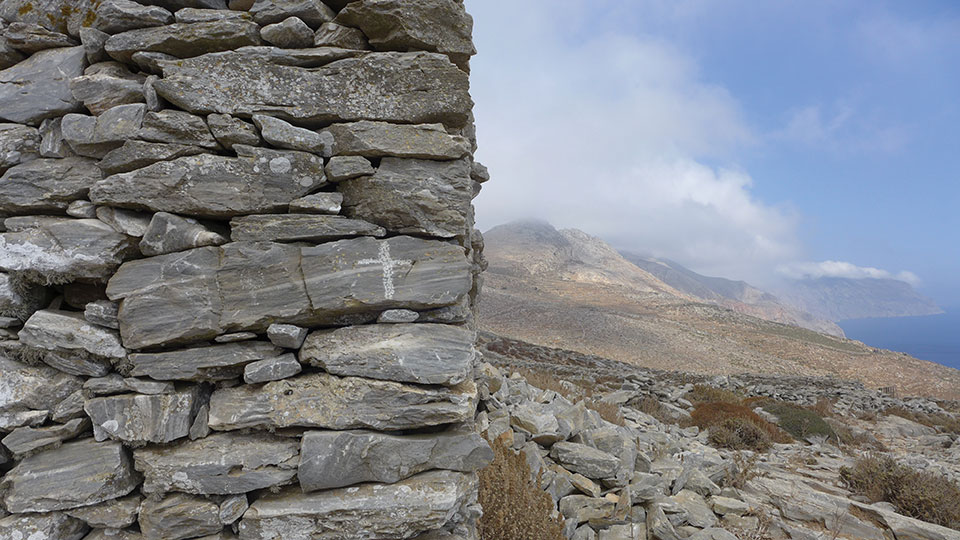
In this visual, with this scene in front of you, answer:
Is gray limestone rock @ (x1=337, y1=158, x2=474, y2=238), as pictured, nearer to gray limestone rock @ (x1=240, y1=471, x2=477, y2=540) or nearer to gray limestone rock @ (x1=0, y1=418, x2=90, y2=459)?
gray limestone rock @ (x1=240, y1=471, x2=477, y2=540)

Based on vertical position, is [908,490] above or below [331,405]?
below

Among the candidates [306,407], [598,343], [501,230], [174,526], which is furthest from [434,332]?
[501,230]

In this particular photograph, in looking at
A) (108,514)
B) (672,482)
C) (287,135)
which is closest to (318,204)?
(287,135)

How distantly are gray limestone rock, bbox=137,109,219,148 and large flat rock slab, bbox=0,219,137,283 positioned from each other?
2.81 ft

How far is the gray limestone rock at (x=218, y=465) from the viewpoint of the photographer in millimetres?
3303

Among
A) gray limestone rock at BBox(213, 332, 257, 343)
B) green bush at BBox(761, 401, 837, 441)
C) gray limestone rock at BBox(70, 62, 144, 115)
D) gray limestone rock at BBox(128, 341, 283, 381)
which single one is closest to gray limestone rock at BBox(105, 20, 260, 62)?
gray limestone rock at BBox(70, 62, 144, 115)

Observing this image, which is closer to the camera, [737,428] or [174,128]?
[174,128]

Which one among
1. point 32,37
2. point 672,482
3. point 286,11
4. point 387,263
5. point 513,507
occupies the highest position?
point 286,11

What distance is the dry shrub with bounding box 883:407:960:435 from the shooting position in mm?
15711

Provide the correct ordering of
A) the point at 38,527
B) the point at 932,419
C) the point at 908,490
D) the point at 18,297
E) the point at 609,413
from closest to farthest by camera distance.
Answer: the point at 38,527, the point at 18,297, the point at 908,490, the point at 609,413, the point at 932,419

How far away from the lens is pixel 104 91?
3.57m

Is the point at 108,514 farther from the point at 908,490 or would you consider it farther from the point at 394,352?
the point at 908,490

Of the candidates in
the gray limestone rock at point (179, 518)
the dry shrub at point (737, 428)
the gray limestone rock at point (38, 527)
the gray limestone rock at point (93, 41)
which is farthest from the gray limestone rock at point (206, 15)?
the dry shrub at point (737, 428)

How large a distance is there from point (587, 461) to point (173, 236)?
5.50 metres
